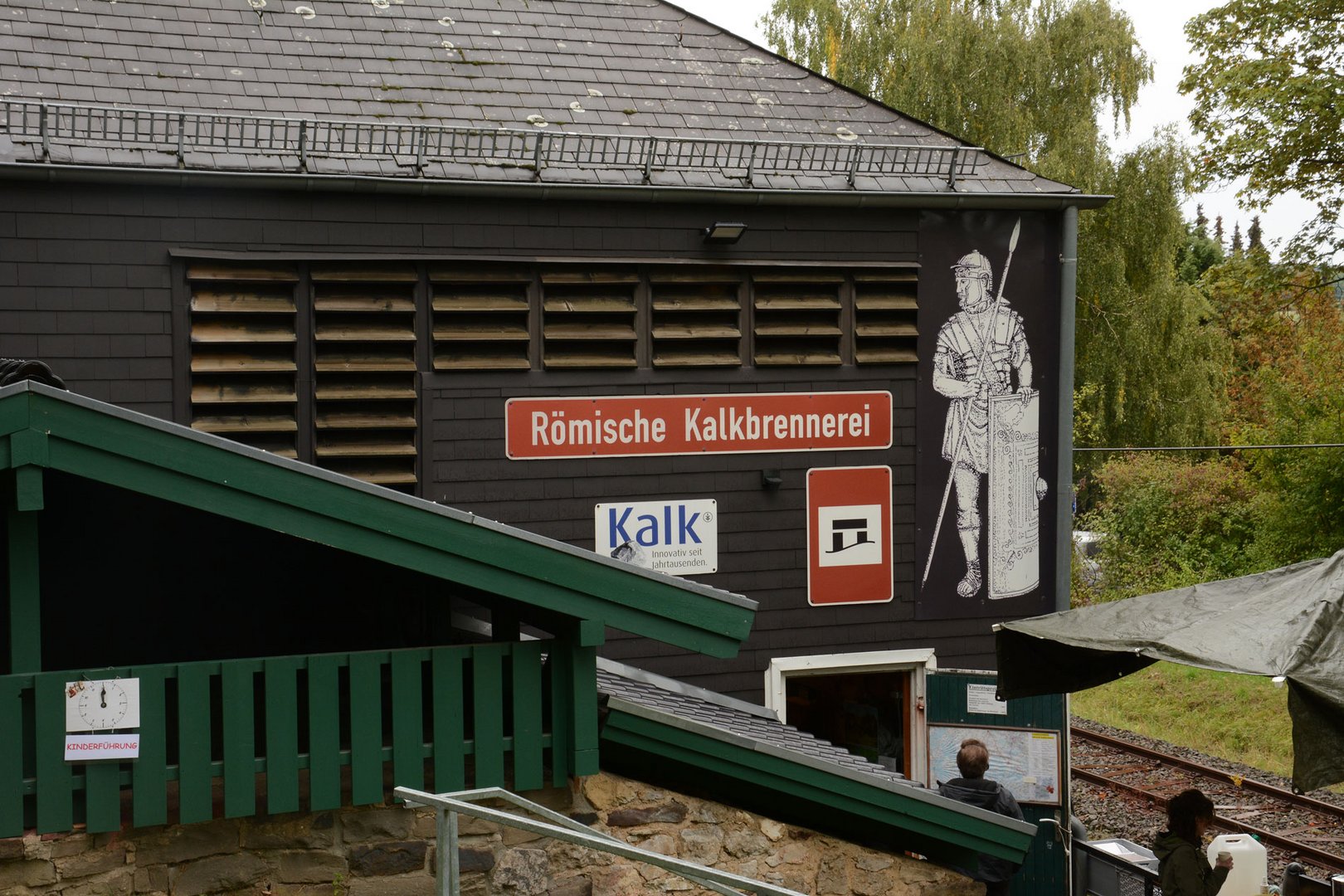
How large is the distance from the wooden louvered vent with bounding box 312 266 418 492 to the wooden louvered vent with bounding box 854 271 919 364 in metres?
3.48

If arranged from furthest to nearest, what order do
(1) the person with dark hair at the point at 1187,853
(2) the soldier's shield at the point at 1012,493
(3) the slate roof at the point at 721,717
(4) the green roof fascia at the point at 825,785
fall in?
(2) the soldier's shield at the point at 1012,493 < (1) the person with dark hair at the point at 1187,853 < (3) the slate roof at the point at 721,717 < (4) the green roof fascia at the point at 825,785

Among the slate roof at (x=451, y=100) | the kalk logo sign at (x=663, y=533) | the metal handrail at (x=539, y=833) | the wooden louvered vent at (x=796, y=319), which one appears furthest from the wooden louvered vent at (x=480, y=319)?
the metal handrail at (x=539, y=833)

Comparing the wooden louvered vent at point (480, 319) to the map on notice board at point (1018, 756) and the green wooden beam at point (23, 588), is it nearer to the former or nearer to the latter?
the map on notice board at point (1018, 756)

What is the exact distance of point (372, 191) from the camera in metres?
9.34

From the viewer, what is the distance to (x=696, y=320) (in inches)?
405

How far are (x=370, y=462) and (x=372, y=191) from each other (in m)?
1.91

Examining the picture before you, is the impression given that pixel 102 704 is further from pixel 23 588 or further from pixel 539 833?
pixel 539 833

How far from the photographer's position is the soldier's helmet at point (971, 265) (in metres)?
10.7

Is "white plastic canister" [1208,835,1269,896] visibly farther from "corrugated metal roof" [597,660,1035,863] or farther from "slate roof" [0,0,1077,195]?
"slate roof" [0,0,1077,195]

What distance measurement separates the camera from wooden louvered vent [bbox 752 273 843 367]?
10.4 metres

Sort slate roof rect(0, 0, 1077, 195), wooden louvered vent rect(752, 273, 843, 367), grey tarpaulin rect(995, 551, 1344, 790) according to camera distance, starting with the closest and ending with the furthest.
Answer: grey tarpaulin rect(995, 551, 1344, 790), slate roof rect(0, 0, 1077, 195), wooden louvered vent rect(752, 273, 843, 367)

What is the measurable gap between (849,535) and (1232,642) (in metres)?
4.35

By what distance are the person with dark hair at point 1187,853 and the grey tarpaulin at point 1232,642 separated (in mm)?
775

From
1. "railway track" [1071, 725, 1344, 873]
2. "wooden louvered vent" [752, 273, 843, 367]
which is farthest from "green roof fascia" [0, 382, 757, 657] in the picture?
"railway track" [1071, 725, 1344, 873]
